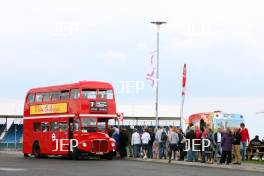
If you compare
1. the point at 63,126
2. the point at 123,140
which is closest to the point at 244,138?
the point at 123,140

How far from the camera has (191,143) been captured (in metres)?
33.6

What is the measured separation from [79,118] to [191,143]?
6.15 metres

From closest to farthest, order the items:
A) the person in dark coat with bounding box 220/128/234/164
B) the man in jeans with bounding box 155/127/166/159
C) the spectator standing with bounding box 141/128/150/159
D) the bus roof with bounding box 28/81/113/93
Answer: the person in dark coat with bounding box 220/128/234/164
the bus roof with bounding box 28/81/113/93
the man in jeans with bounding box 155/127/166/159
the spectator standing with bounding box 141/128/150/159

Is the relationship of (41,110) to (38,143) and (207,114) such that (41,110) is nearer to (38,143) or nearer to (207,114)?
(38,143)

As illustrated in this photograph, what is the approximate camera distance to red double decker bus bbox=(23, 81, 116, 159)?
36594 millimetres

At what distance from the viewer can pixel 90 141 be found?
121 feet

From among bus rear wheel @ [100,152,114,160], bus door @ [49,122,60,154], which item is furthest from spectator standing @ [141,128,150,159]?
bus door @ [49,122,60,154]

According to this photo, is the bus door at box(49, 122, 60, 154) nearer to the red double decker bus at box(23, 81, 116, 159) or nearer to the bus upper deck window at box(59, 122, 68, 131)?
the red double decker bus at box(23, 81, 116, 159)

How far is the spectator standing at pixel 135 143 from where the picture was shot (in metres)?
38.5

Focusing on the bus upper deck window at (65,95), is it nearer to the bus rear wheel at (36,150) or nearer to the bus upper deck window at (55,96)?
the bus upper deck window at (55,96)

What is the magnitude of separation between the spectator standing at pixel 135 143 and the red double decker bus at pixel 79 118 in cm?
162

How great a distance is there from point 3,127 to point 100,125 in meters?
41.2

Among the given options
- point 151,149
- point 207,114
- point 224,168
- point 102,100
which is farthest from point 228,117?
point 224,168

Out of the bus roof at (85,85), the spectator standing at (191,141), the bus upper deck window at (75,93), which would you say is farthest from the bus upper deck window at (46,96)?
the spectator standing at (191,141)
